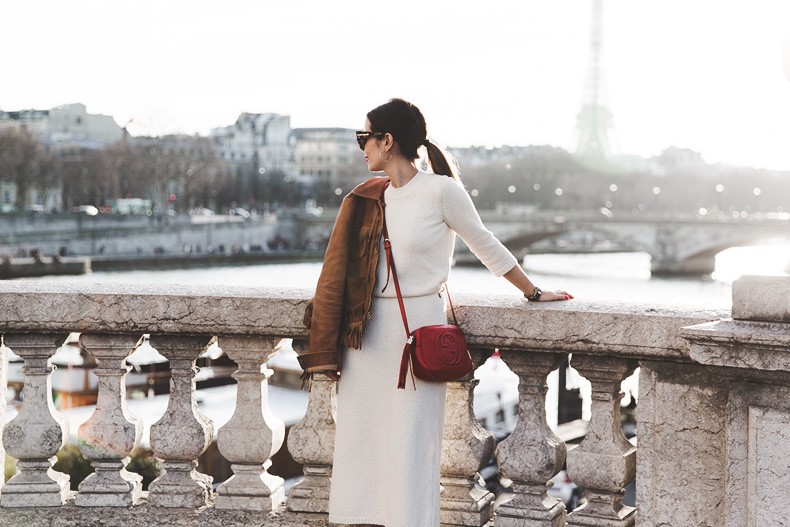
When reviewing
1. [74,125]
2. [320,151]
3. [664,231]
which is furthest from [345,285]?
[320,151]

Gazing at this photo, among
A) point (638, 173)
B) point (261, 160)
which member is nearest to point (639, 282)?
point (638, 173)

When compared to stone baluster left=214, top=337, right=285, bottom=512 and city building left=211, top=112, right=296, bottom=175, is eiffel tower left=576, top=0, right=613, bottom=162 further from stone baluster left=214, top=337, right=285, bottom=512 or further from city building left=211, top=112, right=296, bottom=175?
stone baluster left=214, top=337, right=285, bottom=512

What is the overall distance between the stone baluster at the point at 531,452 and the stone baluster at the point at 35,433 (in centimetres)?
113

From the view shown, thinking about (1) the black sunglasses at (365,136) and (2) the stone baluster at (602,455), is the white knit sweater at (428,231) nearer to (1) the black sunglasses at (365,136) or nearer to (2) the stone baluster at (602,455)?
(1) the black sunglasses at (365,136)

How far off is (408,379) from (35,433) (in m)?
1.03

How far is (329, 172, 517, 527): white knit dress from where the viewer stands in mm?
2400

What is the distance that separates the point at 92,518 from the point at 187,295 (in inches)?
23.9

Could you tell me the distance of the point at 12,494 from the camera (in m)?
2.79

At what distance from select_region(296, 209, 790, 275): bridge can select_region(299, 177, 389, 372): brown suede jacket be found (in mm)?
43538

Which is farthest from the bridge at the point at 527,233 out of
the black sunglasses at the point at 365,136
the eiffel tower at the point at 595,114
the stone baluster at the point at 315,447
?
the black sunglasses at the point at 365,136

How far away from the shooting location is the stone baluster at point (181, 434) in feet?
9.02

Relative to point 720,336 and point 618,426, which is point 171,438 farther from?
point 720,336

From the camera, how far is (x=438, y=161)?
2.47m

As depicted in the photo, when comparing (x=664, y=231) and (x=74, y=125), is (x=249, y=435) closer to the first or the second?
(x=664, y=231)
